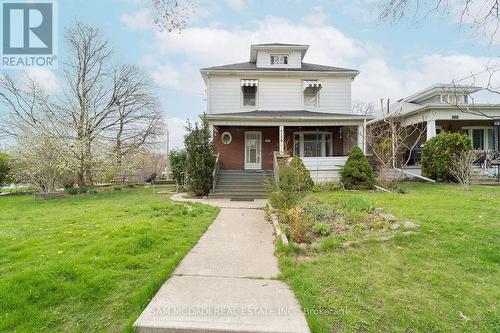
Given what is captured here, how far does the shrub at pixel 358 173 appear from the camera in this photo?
12.9 metres

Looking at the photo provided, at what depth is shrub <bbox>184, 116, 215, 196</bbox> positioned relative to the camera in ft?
41.8

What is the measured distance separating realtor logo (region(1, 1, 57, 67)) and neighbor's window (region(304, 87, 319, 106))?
13131mm

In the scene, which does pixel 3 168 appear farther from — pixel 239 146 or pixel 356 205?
pixel 356 205

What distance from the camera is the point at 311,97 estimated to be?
17.8 meters

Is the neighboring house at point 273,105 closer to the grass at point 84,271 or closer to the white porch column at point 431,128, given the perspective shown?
the white porch column at point 431,128

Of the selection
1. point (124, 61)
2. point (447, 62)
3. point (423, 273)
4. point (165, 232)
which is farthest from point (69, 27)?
point (423, 273)

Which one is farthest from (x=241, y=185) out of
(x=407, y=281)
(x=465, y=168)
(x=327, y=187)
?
(x=407, y=281)

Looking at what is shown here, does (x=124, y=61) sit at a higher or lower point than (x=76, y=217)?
higher

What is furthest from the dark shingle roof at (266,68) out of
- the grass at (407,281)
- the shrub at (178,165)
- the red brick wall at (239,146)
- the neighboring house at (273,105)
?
the grass at (407,281)

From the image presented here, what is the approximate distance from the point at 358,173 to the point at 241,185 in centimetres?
555

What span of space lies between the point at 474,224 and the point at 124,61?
25.4 m

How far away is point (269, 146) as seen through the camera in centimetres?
1745

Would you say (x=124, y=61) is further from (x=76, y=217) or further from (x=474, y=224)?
(x=474, y=224)

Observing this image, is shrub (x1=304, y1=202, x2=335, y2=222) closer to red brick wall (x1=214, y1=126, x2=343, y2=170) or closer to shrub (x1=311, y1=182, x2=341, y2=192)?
shrub (x1=311, y1=182, x2=341, y2=192)
